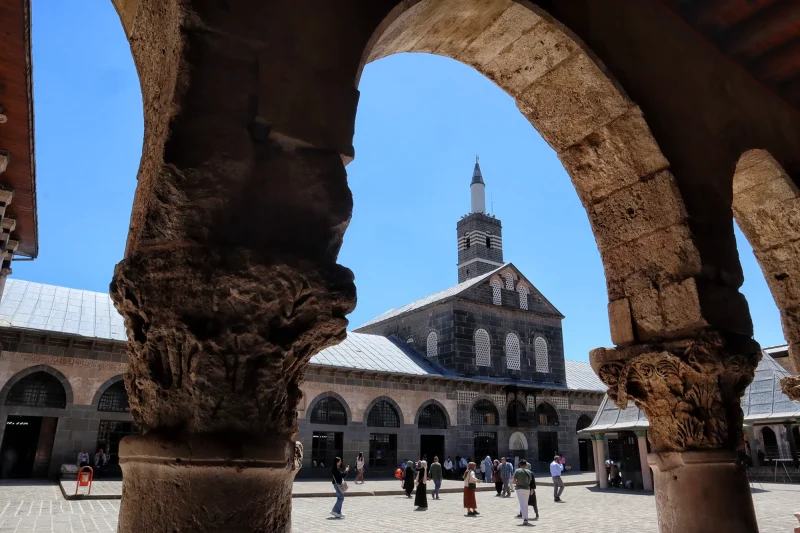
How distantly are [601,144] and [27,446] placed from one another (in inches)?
757

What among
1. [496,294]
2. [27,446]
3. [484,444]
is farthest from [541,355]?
[27,446]

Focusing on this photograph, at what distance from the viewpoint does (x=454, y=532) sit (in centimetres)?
803

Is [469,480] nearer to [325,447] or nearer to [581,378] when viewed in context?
[325,447]

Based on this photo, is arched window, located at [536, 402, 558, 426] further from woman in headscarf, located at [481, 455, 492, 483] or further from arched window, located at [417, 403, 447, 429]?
woman in headscarf, located at [481, 455, 492, 483]

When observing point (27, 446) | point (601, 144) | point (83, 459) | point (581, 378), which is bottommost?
point (83, 459)

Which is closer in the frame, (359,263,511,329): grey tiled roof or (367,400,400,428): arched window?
(367,400,400,428): arched window

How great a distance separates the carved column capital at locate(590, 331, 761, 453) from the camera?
10.6 feet

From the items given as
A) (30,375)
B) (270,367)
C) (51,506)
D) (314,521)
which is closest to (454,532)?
(314,521)

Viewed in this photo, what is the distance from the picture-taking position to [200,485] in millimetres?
1579

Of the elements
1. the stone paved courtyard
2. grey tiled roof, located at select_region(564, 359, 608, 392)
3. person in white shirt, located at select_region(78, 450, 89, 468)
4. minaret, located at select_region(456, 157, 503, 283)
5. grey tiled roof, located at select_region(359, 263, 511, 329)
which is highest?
minaret, located at select_region(456, 157, 503, 283)

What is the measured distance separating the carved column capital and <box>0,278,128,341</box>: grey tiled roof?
13.6 m

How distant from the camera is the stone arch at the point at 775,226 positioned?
14.9 ft


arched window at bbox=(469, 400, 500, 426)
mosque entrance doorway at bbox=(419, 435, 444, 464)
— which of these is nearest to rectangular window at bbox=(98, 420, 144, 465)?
mosque entrance doorway at bbox=(419, 435, 444, 464)

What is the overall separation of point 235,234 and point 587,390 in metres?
26.4
